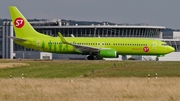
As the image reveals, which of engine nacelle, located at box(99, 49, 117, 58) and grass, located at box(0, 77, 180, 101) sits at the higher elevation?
engine nacelle, located at box(99, 49, 117, 58)

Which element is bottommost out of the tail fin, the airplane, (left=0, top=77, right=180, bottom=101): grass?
(left=0, top=77, right=180, bottom=101): grass

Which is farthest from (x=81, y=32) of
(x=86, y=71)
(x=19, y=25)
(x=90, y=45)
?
(x=86, y=71)

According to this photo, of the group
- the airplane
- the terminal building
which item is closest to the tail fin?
the airplane

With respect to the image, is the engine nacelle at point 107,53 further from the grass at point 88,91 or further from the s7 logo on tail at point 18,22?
the grass at point 88,91

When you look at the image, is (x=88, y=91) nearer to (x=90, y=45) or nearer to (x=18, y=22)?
(x=90, y=45)

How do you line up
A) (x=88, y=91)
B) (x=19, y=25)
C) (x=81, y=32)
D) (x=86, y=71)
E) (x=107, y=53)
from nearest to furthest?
(x=88, y=91), (x=86, y=71), (x=107, y=53), (x=19, y=25), (x=81, y=32)

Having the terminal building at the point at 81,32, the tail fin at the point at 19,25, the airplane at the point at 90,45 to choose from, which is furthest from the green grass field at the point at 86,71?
the terminal building at the point at 81,32

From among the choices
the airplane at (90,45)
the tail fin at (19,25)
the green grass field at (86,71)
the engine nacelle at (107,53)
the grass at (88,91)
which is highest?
the tail fin at (19,25)

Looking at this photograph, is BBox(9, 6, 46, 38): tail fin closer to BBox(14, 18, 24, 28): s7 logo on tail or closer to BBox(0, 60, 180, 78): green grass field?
BBox(14, 18, 24, 28): s7 logo on tail

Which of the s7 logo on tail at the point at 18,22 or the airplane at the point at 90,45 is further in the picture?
the s7 logo on tail at the point at 18,22

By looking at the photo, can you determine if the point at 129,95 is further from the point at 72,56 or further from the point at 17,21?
the point at 72,56

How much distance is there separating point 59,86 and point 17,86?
8.55 feet

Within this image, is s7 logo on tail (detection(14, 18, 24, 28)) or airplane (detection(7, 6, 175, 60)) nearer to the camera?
airplane (detection(7, 6, 175, 60))

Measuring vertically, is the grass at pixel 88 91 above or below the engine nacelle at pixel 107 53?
below
